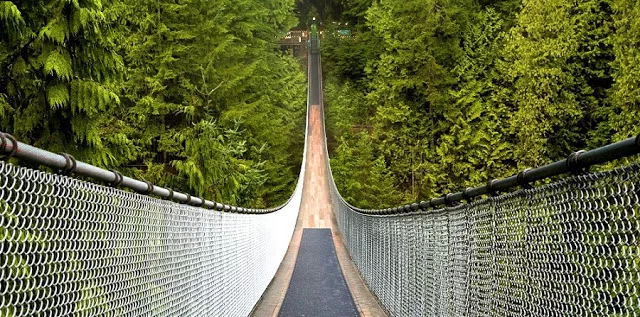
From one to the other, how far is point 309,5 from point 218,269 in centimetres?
7580

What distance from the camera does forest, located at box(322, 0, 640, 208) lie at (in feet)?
64.7

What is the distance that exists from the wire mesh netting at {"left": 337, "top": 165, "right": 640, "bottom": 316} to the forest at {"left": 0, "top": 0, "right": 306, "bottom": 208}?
3611 mm

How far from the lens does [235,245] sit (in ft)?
20.8

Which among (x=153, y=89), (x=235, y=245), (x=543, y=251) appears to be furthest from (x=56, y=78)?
(x=153, y=89)

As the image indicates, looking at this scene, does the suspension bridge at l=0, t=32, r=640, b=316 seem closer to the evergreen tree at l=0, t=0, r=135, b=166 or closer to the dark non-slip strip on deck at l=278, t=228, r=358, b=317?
the evergreen tree at l=0, t=0, r=135, b=166

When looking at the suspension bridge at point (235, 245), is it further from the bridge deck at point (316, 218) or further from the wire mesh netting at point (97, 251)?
the bridge deck at point (316, 218)

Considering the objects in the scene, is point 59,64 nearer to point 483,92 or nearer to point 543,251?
point 543,251

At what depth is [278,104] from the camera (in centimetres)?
3562

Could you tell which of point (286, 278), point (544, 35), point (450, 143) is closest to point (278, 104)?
point (450, 143)

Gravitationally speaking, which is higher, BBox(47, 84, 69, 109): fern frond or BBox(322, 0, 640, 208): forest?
BBox(322, 0, 640, 208): forest

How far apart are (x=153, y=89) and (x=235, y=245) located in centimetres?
1069

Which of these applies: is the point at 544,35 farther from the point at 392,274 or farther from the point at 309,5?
the point at 309,5

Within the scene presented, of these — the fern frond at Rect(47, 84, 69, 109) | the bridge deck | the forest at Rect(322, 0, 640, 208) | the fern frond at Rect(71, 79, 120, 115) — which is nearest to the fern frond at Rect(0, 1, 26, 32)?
the fern frond at Rect(47, 84, 69, 109)

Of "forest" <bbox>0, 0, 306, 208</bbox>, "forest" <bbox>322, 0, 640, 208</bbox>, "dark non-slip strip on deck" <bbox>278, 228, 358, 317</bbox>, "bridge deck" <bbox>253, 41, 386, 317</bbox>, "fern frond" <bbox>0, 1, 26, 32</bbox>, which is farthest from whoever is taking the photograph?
"forest" <bbox>322, 0, 640, 208</bbox>
